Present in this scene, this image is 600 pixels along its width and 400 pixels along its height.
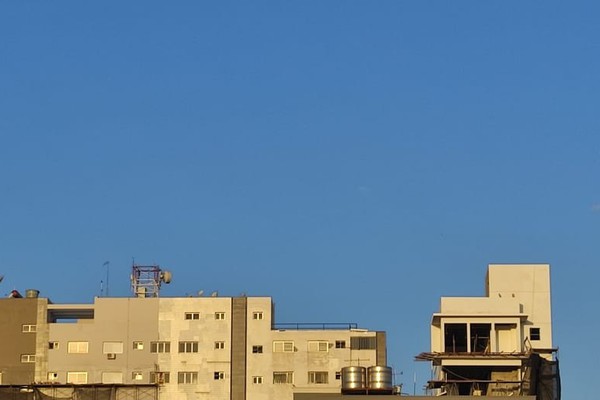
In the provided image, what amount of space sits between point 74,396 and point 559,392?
56.2m

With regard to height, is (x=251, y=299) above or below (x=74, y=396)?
above

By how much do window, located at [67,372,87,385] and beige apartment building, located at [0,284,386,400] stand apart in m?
0.11

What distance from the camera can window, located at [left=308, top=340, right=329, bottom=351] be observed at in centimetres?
17162

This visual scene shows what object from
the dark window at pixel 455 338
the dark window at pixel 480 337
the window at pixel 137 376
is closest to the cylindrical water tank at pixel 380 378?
the dark window at pixel 455 338

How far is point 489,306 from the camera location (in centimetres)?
14738

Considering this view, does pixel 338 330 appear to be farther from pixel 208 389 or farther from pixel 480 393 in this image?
pixel 480 393

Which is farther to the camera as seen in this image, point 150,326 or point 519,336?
point 150,326

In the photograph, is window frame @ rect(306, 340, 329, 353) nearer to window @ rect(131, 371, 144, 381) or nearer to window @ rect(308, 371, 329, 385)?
window @ rect(308, 371, 329, 385)

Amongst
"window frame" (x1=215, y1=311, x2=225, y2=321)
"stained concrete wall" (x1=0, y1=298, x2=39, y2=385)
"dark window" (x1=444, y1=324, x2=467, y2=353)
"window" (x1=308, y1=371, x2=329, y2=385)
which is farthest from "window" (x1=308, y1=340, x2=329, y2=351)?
"stained concrete wall" (x1=0, y1=298, x2=39, y2=385)

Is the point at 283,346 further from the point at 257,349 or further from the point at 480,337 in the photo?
the point at 480,337

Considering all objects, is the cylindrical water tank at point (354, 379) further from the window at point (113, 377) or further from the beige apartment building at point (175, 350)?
the window at point (113, 377)

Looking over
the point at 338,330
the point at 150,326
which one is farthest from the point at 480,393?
the point at 150,326

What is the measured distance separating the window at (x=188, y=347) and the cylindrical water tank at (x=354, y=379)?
39012 millimetres

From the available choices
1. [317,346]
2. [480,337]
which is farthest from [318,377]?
[480,337]
